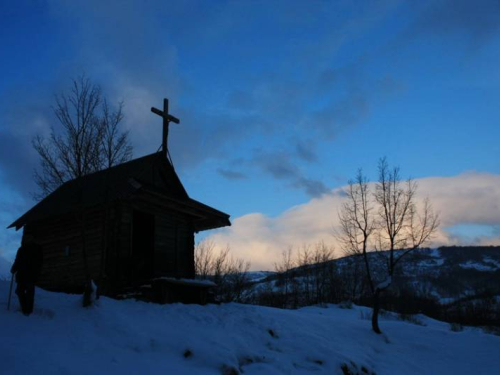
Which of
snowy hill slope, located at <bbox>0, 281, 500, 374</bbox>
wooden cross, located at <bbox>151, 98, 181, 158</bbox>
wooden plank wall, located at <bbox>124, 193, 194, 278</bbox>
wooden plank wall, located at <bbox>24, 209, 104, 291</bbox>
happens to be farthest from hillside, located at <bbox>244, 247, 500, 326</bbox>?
wooden plank wall, located at <bbox>24, 209, 104, 291</bbox>

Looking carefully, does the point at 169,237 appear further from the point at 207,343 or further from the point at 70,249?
the point at 207,343

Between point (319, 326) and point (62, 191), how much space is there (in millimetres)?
11608

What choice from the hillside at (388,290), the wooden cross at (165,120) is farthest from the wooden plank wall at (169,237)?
the hillside at (388,290)

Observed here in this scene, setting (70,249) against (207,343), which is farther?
(70,249)

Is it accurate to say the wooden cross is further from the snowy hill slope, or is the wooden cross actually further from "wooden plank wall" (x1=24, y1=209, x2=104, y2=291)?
the snowy hill slope

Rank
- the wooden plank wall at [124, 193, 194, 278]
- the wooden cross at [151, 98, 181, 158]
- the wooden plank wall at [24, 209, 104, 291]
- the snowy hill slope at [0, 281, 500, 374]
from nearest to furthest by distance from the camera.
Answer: the snowy hill slope at [0, 281, 500, 374]
the wooden plank wall at [24, 209, 104, 291]
the wooden plank wall at [124, 193, 194, 278]
the wooden cross at [151, 98, 181, 158]

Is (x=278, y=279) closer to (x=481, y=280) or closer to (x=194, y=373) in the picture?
(x=194, y=373)

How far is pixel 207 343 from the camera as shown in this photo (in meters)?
9.90

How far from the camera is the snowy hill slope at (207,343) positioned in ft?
25.6

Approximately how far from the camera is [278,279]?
1967 inches

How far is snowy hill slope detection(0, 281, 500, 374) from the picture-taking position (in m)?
7.80

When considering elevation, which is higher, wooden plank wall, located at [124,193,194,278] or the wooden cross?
the wooden cross

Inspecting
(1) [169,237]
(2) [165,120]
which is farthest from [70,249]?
(2) [165,120]

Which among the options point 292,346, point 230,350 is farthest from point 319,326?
point 230,350
